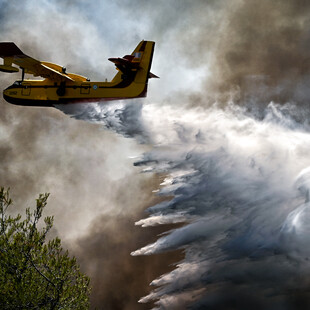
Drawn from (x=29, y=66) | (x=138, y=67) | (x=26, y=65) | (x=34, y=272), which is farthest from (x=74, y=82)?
(x=34, y=272)

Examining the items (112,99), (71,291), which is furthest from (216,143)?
(71,291)

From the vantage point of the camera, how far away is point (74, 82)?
38.2m

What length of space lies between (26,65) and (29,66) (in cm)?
25

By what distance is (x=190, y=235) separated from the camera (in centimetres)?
3953

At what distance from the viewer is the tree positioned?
79.9ft

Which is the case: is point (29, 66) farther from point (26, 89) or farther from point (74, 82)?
point (74, 82)

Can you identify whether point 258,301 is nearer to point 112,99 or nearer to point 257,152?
point 257,152

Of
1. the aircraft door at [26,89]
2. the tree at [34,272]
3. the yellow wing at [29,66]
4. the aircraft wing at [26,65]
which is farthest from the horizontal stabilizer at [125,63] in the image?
the tree at [34,272]

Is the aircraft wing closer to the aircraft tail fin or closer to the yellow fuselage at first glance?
the yellow fuselage

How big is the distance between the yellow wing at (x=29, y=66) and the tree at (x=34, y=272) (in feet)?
46.9

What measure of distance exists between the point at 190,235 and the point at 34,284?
1700 cm

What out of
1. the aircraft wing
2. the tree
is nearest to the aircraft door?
the aircraft wing

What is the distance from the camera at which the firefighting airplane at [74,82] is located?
120ft

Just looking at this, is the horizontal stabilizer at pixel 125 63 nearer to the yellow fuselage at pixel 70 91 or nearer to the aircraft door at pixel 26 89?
the yellow fuselage at pixel 70 91
